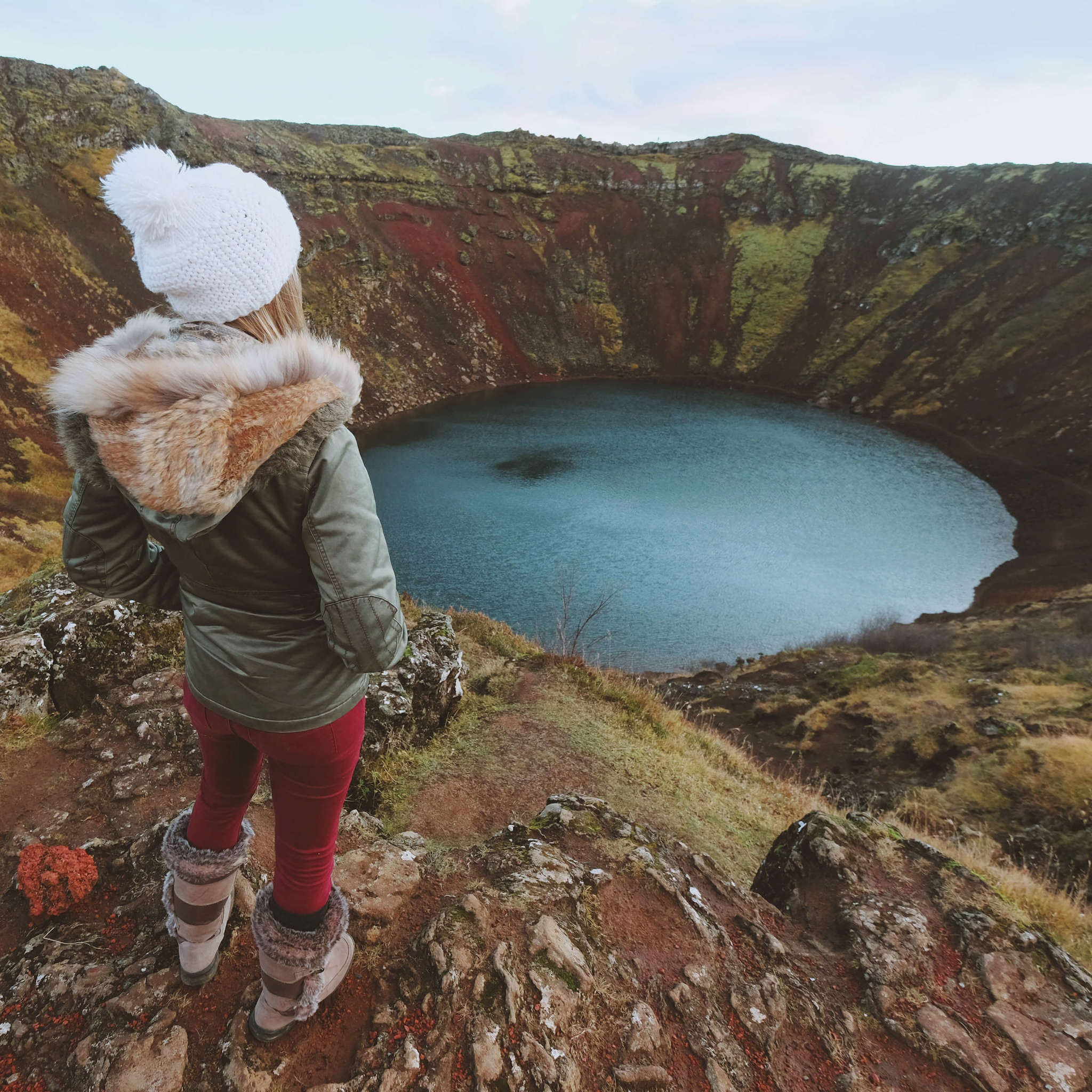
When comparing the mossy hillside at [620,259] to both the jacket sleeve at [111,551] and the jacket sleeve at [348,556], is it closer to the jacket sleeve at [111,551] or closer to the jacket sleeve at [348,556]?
the jacket sleeve at [111,551]

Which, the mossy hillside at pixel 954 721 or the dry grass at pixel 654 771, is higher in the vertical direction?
the dry grass at pixel 654 771

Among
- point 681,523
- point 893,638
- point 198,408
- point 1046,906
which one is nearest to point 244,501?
point 198,408

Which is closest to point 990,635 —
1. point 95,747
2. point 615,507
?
point 615,507

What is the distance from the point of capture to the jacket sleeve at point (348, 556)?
159 cm

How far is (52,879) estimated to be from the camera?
9.89 feet

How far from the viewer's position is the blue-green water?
21.8 meters

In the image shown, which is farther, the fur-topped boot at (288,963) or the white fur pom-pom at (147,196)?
the fur-topped boot at (288,963)

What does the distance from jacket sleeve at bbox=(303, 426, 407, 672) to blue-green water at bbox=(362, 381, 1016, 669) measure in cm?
1783

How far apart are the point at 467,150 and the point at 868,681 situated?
2460 inches

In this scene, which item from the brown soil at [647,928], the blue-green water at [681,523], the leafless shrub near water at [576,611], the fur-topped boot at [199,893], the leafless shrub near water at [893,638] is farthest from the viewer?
the blue-green water at [681,523]

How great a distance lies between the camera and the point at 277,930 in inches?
88.4

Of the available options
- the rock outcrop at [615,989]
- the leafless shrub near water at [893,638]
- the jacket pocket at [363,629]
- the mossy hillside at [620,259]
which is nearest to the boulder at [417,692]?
the rock outcrop at [615,989]

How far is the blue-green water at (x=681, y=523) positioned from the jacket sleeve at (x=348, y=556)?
17830 millimetres

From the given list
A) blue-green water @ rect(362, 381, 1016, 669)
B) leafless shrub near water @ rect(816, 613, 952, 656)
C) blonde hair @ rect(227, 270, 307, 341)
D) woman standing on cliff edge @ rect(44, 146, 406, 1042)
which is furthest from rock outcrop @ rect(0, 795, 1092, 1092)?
leafless shrub near water @ rect(816, 613, 952, 656)
